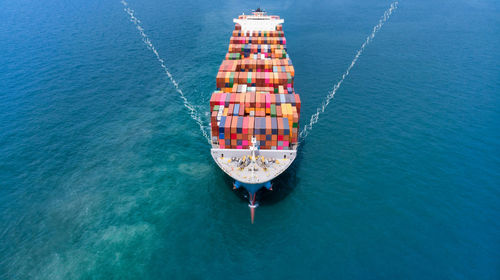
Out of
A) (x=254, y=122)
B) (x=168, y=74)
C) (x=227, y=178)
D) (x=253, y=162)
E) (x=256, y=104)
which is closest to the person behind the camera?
(x=253, y=162)

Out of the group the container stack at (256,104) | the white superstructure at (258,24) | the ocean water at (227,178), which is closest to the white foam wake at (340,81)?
the ocean water at (227,178)

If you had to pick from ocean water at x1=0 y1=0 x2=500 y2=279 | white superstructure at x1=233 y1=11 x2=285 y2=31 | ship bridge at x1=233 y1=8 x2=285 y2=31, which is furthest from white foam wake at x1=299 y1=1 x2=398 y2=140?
ship bridge at x1=233 y1=8 x2=285 y2=31

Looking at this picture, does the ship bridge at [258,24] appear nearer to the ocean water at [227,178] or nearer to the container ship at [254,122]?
the ocean water at [227,178]

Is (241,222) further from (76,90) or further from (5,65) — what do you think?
(5,65)

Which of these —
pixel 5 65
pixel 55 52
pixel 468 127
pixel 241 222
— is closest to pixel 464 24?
pixel 468 127

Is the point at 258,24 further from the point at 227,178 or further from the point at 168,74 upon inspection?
the point at 227,178

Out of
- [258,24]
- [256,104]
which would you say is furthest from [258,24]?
[256,104]
